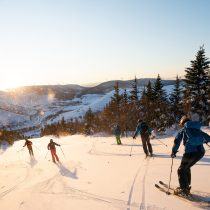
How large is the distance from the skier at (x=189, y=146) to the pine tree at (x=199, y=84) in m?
33.2

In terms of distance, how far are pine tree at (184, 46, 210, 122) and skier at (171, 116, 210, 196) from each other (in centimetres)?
3317

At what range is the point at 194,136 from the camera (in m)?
7.00

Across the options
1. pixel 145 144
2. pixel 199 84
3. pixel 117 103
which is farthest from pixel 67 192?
pixel 117 103

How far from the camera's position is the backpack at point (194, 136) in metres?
7.00

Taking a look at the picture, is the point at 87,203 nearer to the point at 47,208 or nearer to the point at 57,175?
the point at 47,208

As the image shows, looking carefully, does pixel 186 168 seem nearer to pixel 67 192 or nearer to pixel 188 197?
pixel 188 197

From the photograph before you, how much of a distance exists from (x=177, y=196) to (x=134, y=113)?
43.4m

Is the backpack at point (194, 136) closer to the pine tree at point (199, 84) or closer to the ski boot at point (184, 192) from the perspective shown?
the ski boot at point (184, 192)

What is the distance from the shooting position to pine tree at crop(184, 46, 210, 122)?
38656 mm

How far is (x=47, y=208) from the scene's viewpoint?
7848 millimetres

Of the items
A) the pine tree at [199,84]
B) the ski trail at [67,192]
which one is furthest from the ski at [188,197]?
the pine tree at [199,84]

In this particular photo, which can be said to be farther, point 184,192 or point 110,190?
point 110,190

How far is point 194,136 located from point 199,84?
112ft

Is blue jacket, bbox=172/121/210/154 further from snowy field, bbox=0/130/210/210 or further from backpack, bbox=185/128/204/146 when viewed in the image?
snowy field, bbox=0/130/210/210
